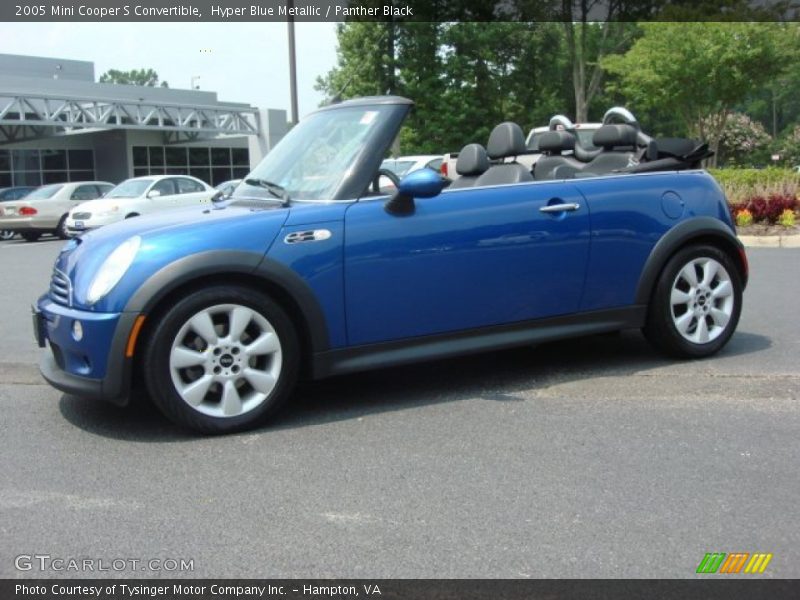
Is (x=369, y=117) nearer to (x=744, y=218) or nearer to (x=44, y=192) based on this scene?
(x=744, y=218)

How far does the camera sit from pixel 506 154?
586cm

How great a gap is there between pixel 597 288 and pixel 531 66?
30.8 meters

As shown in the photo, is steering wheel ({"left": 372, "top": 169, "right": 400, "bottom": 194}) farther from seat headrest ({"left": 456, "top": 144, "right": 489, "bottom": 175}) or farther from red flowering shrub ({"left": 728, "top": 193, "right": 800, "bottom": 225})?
red flowering shrub ({"left": 728, "top": 193, "right": 800, "bottom": 225})

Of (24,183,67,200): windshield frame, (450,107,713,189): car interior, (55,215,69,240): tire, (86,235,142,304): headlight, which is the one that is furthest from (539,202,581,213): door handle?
(24,183,67,200): windshield frame

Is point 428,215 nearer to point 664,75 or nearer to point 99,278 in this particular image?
point 99,278

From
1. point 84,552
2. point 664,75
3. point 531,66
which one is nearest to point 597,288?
point 84,552

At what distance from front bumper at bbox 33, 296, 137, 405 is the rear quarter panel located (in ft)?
8.63

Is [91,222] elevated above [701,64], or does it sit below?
below

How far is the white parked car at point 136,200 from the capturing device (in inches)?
734

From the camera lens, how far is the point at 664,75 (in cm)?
2223

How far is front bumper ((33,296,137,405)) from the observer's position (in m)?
3.93

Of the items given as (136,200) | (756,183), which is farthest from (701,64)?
(136,200)

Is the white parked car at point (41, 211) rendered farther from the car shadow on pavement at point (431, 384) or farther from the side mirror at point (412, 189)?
the side mirror at point (412, 189)

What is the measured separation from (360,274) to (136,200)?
15868mm
